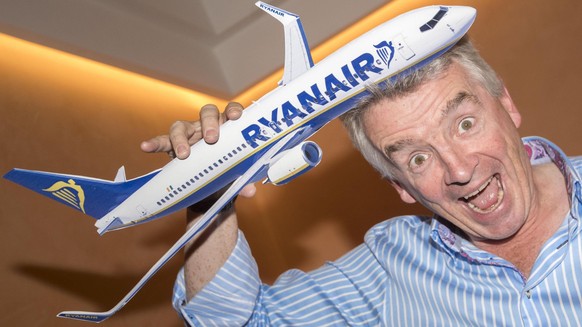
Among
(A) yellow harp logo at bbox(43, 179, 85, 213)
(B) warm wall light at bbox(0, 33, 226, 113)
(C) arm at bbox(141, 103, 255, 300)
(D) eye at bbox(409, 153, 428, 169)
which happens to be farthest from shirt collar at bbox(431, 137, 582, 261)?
(B) warm wall light at bbox(0, 33, 226, 113)

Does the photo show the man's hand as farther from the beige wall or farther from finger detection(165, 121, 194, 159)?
the beige wall

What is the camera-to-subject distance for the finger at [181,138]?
5.84ft

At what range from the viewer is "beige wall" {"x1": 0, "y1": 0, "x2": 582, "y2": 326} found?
9.91 feet

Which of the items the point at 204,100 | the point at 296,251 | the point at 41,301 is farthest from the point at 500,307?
the point at 204,100

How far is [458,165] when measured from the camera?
5.53ft

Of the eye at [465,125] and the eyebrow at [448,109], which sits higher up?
the eyebrow at [448,109]

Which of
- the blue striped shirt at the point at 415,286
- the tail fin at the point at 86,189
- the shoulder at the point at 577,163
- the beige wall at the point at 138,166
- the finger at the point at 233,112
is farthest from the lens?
the beige wall at the point at 138,166

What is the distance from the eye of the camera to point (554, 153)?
1822 mm

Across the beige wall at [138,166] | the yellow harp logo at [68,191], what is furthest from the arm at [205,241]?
the beige wall at [138,166]

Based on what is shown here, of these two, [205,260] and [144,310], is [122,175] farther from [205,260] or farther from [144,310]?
[144,310]

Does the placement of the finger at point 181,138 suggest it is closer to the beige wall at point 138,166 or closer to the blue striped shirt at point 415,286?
the blue striped shirt at point 415,286

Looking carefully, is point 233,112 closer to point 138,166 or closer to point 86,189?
point 86,189

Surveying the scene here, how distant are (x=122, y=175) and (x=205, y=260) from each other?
Answer: 1.31 feet

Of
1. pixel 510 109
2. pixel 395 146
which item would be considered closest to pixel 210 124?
pixel 395 146
